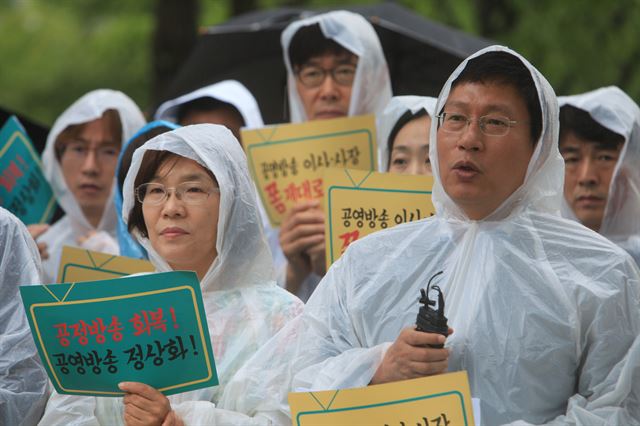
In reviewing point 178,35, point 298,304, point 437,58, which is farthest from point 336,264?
point 178,35

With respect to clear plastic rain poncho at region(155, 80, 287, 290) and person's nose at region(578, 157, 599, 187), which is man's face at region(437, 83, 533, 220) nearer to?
person's nose at region(578, 157, 599, 187)

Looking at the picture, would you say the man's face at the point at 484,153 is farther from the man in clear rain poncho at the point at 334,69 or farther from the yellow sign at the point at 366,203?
the man in clear rain poncho at the point at 334,69

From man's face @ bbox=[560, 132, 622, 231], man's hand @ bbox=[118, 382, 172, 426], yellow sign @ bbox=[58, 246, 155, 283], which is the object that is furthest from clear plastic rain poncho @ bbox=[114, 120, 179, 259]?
man's face @ bbox=[560, 132, 622, 231]

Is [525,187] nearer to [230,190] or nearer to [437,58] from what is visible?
[230,190]

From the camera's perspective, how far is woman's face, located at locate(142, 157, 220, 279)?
14.5ft

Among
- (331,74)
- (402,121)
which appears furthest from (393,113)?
(331,74)

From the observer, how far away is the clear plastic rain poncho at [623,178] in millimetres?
5605

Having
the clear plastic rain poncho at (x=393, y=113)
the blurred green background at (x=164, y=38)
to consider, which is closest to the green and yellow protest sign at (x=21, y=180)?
the clear plastic rain poncho at (x=393, y=113)

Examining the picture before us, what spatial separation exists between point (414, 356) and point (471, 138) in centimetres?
73

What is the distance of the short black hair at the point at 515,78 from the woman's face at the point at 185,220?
107 centimetres

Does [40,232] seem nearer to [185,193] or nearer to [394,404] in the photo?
[185,193]

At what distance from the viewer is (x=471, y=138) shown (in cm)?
390

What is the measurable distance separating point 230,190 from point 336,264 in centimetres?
57

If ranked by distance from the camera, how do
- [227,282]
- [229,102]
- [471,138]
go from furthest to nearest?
[229,102] < [227,282] < [471,138]
